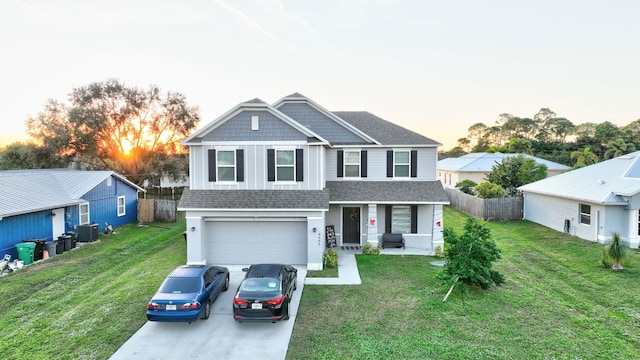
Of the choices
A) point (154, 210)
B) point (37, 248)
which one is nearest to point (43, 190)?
point (37, 248)

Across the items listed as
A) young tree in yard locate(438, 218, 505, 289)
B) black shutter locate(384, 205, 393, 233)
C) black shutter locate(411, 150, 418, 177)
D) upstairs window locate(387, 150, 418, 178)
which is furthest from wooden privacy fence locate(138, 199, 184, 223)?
young tree in yard locate(438, 218, 505, 289)

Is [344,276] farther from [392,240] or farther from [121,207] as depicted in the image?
[121,207]

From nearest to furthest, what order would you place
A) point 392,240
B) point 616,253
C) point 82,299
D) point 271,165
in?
point 82,299, point 616,253, point 271,165, point 392,240

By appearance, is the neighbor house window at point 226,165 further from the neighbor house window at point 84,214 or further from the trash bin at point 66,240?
the neighbor house window at point 84,214

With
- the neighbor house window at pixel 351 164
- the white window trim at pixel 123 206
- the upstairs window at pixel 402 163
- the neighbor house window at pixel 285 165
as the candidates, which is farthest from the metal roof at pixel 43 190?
the upstairs window at pixel 402 163

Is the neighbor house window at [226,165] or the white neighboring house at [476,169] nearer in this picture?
the neighbor house window at [226,165]

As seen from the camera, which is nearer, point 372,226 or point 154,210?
point 372,226
